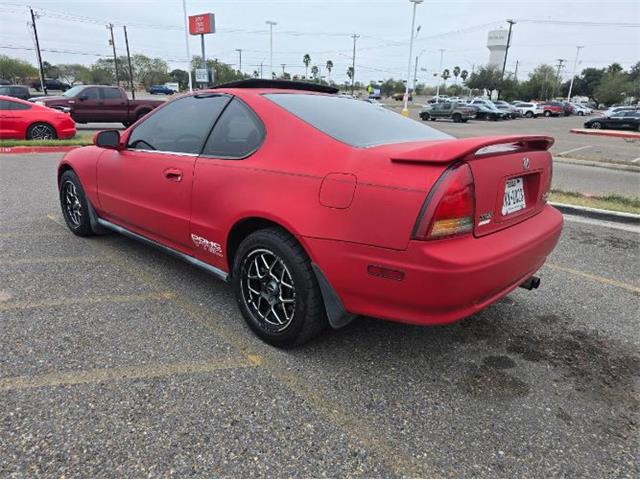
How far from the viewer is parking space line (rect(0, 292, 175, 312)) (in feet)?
10.7

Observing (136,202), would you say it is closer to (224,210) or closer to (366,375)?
(224,210)

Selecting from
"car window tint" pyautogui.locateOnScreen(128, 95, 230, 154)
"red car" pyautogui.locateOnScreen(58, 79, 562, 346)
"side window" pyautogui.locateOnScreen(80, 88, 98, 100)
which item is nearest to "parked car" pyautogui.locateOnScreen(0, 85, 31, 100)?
"side window" pyautogui.locateOnScreen(80, 88, 98, 100)

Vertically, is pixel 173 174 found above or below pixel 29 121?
above

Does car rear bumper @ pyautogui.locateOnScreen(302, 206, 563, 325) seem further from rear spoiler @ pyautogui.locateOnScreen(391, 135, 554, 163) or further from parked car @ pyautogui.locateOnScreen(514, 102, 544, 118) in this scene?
parked car @ pyautogui.locateOnScreen(514, 102, 544, 118)

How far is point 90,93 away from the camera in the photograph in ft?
55.8

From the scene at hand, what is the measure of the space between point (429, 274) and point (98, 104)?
1814cm

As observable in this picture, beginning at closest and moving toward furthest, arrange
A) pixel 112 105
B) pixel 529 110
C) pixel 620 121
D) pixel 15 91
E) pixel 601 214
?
pixel 601 214 → pixel 112 105 → pixel 15 91 → pixel 620 121 → pixel 529 110

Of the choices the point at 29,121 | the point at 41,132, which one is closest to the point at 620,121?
the point at 41,132

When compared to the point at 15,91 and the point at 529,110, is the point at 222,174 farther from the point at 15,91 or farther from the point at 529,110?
the point at 529,110

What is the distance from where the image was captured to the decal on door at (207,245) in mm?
3072

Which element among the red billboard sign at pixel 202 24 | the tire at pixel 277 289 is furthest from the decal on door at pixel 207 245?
the red billboard sign at pixel 202 24

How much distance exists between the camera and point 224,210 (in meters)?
2.91

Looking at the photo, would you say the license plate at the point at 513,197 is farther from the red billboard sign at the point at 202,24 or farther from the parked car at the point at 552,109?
the parked car at the point at 552,109

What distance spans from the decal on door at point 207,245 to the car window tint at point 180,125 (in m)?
0.60
